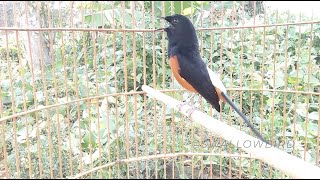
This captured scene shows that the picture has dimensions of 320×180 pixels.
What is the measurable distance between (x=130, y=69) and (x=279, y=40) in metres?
1.69

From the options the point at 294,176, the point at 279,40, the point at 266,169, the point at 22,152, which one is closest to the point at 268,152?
the point at 294,176

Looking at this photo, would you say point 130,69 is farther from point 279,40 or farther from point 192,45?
point 279,40

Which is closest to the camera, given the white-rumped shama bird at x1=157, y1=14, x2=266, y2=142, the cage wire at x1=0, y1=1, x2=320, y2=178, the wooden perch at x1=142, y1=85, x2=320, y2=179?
the wooden perch at x1=142, y1=85, x2=320, y2=179

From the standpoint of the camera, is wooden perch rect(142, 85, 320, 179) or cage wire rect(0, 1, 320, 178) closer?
wooden perch rect(142, 85, 320, 179)

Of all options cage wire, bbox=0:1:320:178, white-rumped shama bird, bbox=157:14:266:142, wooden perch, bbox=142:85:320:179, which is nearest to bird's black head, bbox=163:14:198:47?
white-rumped shama bird, bbox=157:14:266:142

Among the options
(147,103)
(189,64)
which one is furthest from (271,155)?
(147,103)

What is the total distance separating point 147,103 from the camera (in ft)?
9.53

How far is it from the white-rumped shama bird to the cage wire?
124mm

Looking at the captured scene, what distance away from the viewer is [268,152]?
84 centimetres

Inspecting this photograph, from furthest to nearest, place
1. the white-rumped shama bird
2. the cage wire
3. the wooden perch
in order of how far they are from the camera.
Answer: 1. the cage wire
2. the white-rumped shama bird
3. the wooden perch

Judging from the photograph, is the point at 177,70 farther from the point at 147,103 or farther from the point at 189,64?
the point at 147,103

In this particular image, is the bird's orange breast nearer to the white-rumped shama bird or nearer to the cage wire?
the white-rumped shama bird

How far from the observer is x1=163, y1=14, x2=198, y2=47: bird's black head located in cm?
173

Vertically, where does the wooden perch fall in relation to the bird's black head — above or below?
below
